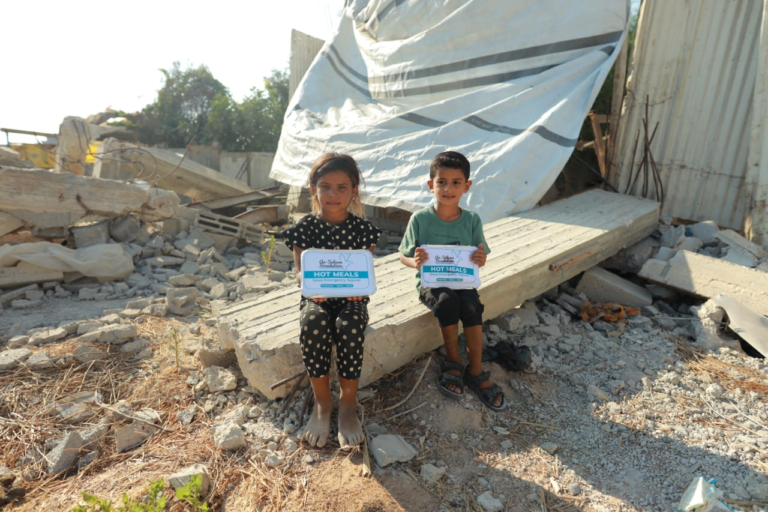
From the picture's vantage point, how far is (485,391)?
239 cm

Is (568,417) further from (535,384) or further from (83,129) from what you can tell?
(83,129)

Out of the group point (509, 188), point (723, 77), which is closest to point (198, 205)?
point (509, 188)

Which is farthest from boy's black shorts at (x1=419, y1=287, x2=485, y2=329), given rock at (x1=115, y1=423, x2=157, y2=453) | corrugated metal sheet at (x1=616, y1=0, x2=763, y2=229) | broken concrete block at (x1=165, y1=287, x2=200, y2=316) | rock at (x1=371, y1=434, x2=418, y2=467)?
corrugated metal sheet at (x1=616, y1=0, x2=763, y2=229)

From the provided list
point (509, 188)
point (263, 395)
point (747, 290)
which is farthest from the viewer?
point (509, 188)

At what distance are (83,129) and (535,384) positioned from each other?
909 centimetres

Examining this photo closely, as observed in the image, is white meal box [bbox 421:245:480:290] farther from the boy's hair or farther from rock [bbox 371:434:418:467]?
rock [bbox 371:434:418:467]

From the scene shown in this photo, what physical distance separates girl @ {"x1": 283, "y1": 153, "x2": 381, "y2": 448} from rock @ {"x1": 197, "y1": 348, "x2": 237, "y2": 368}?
745mm

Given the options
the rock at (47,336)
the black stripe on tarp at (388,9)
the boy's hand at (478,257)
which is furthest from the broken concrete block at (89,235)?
the black stripe on tarp at (388,9)

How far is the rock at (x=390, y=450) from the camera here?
1.93 meters

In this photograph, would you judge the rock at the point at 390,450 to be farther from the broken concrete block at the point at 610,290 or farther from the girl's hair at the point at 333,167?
the broken concrete block at the point at 610,290

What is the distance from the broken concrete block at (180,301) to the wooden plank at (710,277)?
411cm

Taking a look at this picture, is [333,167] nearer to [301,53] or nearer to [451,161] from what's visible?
[451,161]

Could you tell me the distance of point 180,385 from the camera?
254cm

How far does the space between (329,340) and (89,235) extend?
430cm
